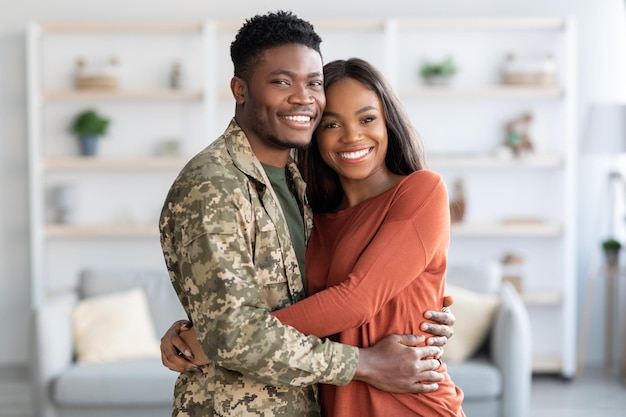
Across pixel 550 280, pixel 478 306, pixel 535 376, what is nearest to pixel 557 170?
pixel 550 280

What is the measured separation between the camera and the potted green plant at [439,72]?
5.79 meters

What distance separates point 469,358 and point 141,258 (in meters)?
2.64

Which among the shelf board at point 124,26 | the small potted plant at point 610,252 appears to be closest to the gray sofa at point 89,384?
the shelf board at point 124,26

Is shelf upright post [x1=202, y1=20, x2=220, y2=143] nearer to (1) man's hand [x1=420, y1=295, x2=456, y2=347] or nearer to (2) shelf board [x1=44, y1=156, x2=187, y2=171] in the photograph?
(2) shelf board [x1=44, y1=156, x2=187, y2=171]

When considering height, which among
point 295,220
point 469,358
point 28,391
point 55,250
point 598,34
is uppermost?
point 598,34

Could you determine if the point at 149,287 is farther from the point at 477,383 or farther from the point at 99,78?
the point at 477,383

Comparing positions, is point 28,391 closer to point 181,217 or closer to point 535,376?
point 535,376

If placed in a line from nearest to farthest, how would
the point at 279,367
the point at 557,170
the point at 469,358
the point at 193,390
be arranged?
the point at 279,367
the point at 193,390
the point at 469,358
the point at 557,170

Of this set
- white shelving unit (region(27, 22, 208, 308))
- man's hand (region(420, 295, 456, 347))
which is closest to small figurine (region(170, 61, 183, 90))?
white shelving unit (region(27, 22, 208, 308))

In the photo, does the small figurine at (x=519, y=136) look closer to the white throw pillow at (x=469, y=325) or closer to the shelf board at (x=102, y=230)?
the white throw pillow at (x=469, y=325)

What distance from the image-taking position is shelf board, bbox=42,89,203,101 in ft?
19.1

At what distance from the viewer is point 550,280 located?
6086mm

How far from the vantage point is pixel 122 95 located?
5836 mm

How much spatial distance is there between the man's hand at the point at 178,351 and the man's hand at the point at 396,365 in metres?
0.37
